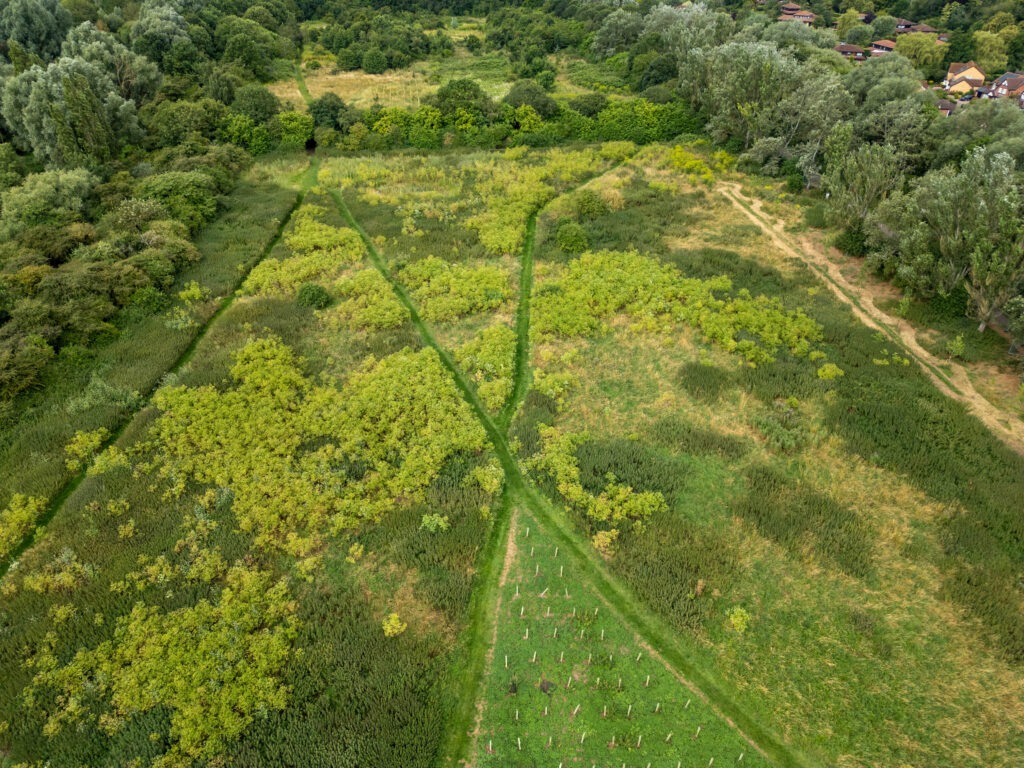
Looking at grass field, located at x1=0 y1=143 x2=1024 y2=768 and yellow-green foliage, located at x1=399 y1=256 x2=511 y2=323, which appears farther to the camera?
yellow-green foliage, located at x1=399 y1=256 x2=511 y2=323

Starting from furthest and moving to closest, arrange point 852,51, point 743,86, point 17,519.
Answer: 1. point 852,51
2. point 743,86
3. point 17,519

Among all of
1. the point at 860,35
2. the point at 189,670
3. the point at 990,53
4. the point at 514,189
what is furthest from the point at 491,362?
the point at 860,35

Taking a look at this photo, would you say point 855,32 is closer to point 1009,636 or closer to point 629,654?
point 1009,636

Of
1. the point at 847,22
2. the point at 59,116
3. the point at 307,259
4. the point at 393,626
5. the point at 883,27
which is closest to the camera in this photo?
the point at 393,626

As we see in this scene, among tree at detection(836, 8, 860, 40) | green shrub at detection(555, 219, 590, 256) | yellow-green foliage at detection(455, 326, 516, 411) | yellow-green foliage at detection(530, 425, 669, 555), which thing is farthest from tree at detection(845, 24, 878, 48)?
yellow-green foliage at detection(530, 425, 669, 555)

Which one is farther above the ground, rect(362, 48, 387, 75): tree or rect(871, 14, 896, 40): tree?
rect(871, 14, 896, 40): tree

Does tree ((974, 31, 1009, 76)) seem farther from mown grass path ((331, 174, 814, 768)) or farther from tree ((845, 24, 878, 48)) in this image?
mown grass path ((331, 174, 814, 768))

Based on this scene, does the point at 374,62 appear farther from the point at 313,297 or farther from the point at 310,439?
the point at 310,439
